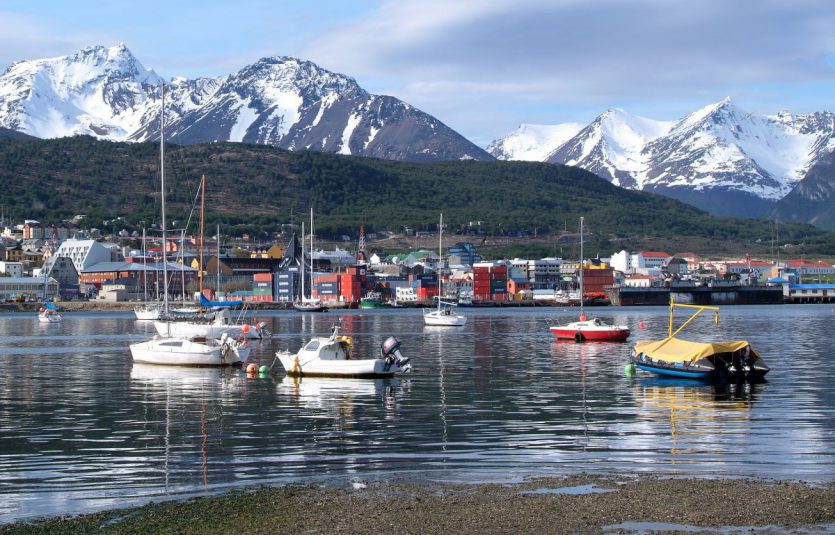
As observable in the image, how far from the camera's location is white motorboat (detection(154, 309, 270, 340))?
74.4m

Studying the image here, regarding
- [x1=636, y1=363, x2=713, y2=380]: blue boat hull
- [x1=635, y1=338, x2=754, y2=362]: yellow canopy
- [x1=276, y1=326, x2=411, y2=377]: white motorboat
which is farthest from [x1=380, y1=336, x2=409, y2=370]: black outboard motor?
[x1=635, y1=338, x2=754, y2=362]: yellow canopy

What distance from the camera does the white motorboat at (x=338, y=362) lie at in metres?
49.2

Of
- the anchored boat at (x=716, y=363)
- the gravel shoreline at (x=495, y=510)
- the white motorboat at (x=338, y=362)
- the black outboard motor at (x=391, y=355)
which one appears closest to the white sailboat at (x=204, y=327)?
the white motorboat at (x=338, y=362)

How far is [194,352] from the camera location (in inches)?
2298

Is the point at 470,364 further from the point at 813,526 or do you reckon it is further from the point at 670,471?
the point at 813,526

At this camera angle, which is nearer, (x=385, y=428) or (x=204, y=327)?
(x=385, y=428)

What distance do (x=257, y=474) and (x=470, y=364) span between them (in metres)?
34.8

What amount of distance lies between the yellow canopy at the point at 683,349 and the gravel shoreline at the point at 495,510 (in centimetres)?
2431

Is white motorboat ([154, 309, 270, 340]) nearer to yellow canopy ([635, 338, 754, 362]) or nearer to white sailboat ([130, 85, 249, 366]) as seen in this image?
white sailboat ([130, 85, 249, 366])

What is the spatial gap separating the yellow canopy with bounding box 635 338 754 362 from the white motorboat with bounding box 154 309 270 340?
27.4 metres

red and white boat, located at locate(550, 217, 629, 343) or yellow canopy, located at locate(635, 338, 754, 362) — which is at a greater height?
yellow canopy, located at locate(635, 338, 754, 362)

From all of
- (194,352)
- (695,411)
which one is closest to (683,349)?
(695,411)

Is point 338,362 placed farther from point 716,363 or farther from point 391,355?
point 716,363

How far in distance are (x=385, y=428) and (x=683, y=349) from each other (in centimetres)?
2055
